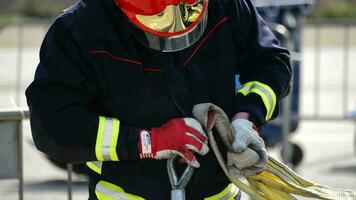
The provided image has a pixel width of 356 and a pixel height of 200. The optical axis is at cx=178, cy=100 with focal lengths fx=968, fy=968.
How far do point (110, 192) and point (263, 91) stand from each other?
0.58m

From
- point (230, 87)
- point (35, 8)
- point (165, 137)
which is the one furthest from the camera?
point (35, 8)

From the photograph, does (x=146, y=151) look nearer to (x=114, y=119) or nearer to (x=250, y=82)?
(x=114, y=119)

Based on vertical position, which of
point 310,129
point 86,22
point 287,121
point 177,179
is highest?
point 86,22

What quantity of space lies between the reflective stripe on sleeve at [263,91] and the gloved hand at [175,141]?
284 mm

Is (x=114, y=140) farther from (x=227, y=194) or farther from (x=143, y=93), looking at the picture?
(x=227, y=194)

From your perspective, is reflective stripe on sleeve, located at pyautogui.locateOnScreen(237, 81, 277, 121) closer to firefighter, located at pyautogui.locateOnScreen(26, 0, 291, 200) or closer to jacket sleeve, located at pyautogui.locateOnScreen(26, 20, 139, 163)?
firefighter, located at pyautogui.locateOnScreen(26, 0, 291, 200)

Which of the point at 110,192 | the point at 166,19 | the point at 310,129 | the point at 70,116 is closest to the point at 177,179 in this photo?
the point at 110,192

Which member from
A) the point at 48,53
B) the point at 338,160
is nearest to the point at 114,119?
the point at 48,53

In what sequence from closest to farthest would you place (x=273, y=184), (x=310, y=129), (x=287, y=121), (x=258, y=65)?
(x=273, y=184)
(x=258, y=65)
(x=287, y=121)
(x=310, y=129)

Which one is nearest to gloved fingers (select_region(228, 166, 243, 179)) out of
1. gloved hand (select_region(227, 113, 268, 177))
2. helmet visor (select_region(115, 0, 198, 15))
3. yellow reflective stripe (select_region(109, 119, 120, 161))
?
gloved hand (select_region(227, 113, 268, 177))

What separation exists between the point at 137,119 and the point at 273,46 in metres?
0.54

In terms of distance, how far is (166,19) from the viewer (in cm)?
290

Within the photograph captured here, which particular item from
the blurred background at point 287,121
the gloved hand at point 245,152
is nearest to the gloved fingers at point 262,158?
the gloved hand at point 245,152

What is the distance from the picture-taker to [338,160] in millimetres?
8852
